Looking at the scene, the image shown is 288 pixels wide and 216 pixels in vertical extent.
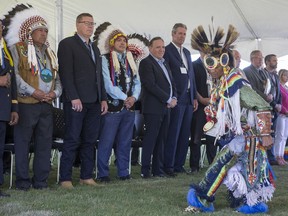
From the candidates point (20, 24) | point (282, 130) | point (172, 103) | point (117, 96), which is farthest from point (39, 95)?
point (282, 130)

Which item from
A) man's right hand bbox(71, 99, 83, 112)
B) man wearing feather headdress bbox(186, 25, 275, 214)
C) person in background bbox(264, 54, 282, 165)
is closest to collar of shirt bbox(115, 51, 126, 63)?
man's right hand bbox(71, 99, 83, 112)

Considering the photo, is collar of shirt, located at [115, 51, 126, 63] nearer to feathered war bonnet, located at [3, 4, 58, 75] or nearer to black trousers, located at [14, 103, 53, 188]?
feathered war bonnet, located at [3, 4, 58, 75]

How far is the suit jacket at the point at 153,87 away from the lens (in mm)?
6172

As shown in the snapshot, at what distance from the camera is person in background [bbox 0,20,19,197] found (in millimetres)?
4727

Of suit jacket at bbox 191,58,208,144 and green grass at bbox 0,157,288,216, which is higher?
suit jacket at bbox 191,58,208,144

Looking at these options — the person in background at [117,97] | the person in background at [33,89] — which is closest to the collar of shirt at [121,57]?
the person in background at [117,97]

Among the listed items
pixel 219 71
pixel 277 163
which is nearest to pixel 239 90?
pixel 219 71

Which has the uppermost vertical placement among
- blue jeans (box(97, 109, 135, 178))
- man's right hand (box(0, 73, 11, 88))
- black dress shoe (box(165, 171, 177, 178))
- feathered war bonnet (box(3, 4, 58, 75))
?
feathered war bonnet (box(3, 4, 58, 75))

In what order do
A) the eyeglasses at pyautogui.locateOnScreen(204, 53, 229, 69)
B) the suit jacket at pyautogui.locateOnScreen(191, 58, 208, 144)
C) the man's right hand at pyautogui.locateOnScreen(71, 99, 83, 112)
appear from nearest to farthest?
the eyeglasses at pyautogui.locateOnScreen(204, 53, 229, 69)
the man's right hand at pyautogui.locateOnScreen(71, 99, 83, 112)
the suit jacket at pyautogui.locateOnScreen(191, 58, 208, 144)

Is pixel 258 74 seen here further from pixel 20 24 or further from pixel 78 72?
pixel 20 24

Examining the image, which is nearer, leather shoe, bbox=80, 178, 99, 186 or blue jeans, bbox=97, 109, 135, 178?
leather shoe, bbox=80, 178, 99, 186

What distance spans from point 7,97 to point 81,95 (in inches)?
33.6

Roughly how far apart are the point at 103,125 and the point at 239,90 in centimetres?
230

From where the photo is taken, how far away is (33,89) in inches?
199
